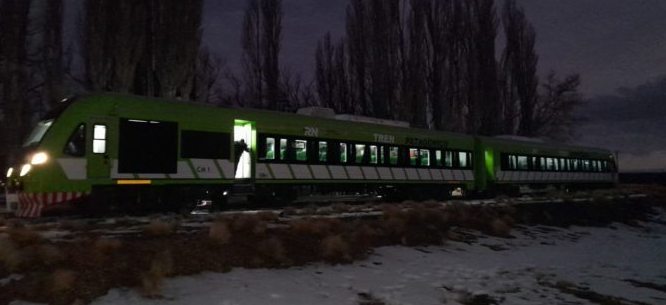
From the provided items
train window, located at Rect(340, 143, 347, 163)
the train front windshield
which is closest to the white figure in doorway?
train window, located at Rect(340, 143, 347, 163)

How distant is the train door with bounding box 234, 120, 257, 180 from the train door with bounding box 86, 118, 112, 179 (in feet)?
13.0

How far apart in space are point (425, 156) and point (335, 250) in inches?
550

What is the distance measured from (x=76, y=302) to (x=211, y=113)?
9.91m

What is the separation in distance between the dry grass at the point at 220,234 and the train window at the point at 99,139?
4807mm

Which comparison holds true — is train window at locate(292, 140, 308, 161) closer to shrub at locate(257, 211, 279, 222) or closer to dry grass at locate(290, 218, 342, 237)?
shrub at locate(257, 211, 279, 222)

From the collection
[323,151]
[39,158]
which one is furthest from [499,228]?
[39,158]

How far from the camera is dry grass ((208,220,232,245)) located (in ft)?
31.9

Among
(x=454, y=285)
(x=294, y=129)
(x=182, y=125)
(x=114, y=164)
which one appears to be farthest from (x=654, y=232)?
(x=114, y=164)

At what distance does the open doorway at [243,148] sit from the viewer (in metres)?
16.7

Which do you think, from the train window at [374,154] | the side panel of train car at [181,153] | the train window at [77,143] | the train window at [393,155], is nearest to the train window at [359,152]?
the side panel of train car at [181,153]

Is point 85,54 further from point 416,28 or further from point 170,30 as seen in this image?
point 416,28

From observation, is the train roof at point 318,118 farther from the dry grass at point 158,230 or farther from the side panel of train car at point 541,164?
the dry grass at point 158,230

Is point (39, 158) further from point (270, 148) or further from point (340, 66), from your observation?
point (340, 66)

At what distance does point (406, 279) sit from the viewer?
377 inches
